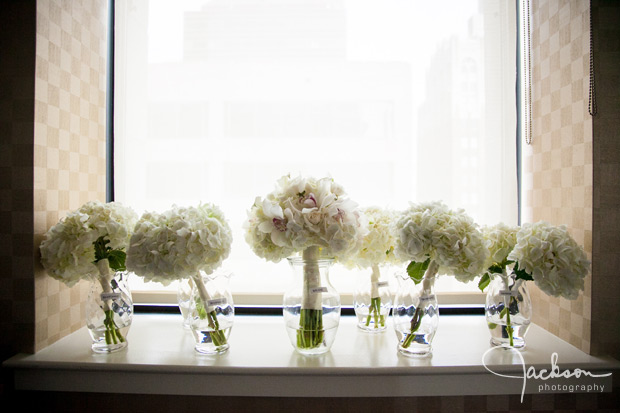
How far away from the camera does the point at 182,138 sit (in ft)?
5.04

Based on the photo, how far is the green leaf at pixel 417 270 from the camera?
112cm

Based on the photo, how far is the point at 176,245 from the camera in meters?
1.01

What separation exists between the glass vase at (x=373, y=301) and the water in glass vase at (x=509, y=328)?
0.33 meters

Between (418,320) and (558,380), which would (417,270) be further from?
(558,380)

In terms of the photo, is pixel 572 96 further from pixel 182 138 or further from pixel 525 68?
pixel 182 138

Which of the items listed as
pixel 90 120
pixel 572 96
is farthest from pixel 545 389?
pixel 90 120

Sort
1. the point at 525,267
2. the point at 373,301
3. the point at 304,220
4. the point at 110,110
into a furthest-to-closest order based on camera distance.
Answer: the point at 110,110 → the point at 373,301 → the point at 525,267 → the point at 304,220

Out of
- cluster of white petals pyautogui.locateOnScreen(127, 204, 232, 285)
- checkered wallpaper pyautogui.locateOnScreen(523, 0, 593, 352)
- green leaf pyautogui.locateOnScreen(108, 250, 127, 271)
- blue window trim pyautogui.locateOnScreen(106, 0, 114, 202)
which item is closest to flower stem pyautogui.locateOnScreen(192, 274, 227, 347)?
cluster of white petals pyautogui.locateOnScreen(127, 204, 232, 285)

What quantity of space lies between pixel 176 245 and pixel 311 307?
41 cm

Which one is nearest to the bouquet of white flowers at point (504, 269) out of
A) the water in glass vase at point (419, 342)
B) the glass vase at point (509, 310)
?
the glass vase at point (509, 310)

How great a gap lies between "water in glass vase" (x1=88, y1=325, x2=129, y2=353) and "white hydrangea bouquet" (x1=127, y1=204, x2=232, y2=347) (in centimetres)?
29

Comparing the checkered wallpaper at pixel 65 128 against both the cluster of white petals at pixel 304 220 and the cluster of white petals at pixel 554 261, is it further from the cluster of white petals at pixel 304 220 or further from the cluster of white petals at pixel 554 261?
the cluster of white petals at pixel 554 261

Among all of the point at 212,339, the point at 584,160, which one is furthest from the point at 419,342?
the point at 584,160

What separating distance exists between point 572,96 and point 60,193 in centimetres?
167
